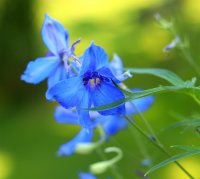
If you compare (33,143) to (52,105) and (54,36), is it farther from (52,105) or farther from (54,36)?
(54,36)

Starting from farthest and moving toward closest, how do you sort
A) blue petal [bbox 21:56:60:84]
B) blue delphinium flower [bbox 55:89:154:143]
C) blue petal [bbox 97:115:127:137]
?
1. blue petal [bbox 97:115:127:137]
2. blue delphinium flower [bbox 55:89:154:143]
3. blue petal [bbox 21:56:60:84]

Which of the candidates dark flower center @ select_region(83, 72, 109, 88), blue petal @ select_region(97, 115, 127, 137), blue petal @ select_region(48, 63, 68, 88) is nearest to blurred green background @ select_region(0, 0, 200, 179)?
blue petal @ select_region(97, 115, 127, 137)

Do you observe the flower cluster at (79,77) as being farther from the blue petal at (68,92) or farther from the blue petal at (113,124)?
the blue petal at (113,124)

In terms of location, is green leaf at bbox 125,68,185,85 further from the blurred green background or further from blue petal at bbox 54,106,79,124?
the blurred green background

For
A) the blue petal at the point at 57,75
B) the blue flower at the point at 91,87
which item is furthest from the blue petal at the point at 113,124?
the blue flower at the point at 91,87

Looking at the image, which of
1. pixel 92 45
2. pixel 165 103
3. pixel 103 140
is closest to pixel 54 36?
pixel 92 45

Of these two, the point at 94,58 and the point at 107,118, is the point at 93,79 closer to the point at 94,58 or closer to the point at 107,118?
the point at 94,58

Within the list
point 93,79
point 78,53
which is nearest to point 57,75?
point 93,79
